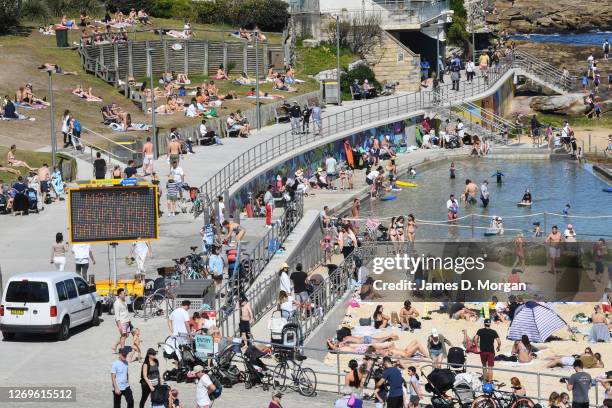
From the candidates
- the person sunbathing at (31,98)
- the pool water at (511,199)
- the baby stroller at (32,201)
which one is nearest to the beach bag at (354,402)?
the baby stroller at (32,201)

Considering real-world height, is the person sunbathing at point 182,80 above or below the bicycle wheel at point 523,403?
above

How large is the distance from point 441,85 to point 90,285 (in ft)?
126

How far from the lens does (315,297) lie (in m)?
31.1

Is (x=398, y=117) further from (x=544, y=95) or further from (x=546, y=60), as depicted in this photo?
(x=546, y=60)

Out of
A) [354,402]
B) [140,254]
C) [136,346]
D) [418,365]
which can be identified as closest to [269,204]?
[140,254]

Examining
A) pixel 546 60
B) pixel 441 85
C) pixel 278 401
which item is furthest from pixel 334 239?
pixel 546 60

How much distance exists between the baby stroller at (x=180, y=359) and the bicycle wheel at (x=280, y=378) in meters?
1.27

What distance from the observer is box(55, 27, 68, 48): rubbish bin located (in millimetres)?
58344

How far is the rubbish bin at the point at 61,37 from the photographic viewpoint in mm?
58344

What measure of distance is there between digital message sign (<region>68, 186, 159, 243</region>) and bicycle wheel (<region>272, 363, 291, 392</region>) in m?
5.29

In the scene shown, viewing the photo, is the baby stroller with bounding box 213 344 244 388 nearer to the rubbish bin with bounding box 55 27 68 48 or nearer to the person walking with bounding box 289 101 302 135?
the person walking with bounding box 289 101 302 135

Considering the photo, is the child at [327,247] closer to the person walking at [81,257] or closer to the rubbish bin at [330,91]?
the person walking at [81,257]

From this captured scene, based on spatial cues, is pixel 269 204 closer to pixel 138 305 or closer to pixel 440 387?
pixel 138 305

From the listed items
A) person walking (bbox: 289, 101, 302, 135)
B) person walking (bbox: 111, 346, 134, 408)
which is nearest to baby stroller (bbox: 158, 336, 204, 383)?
person walking (bbox: 111, 346, 134, 408)
